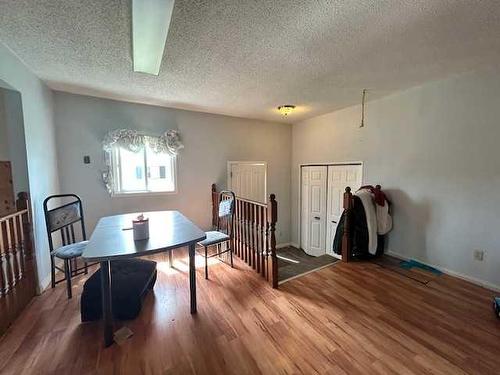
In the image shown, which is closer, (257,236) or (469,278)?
(469,278)

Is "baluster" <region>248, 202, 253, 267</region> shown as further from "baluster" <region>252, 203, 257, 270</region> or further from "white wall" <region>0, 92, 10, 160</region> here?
"white wall" <region>0, 92, 10, 160</region>

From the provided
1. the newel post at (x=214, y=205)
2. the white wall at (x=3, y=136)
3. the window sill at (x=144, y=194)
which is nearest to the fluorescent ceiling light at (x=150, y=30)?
the white wall at (x=3, y=136)

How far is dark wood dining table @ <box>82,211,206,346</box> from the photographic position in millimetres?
1577

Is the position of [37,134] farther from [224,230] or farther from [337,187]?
[337,187]

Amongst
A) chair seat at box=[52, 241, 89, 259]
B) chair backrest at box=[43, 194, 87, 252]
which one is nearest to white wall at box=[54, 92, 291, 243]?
chair backrest at box=[43, 194, 87, 252]

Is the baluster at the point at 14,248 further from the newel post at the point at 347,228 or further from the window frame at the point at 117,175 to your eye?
the newel post at the point at 347,228

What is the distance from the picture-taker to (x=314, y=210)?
4.75m

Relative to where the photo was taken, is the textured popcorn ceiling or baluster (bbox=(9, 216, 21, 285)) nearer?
the textured popcorn ceiling

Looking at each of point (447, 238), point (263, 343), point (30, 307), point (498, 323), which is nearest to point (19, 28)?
point (30, 307)

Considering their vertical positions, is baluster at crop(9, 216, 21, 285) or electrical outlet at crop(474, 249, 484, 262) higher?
baluster at crop(9, 216, 21, 285)

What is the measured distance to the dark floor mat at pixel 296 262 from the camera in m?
2.97

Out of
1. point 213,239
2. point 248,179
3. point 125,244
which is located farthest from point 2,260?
point 248,179

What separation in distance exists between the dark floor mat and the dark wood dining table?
1.37 meters

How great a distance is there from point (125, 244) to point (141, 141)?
223cm
